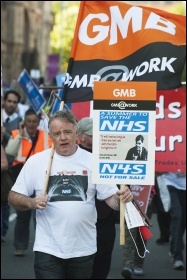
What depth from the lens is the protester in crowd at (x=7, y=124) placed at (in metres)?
13.5

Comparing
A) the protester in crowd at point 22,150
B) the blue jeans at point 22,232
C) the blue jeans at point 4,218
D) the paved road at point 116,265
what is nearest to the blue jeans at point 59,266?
the paved road at point 116,265

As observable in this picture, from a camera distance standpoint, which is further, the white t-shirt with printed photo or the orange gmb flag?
the orange gmb flag

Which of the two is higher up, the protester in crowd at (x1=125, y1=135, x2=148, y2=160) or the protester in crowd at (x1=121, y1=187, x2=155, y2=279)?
the protester in crowd at (x1=125, y1=135, x2=148, y2=160)

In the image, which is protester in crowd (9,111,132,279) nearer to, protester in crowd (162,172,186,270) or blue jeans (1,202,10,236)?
protester in crowd (162,172,186,270)

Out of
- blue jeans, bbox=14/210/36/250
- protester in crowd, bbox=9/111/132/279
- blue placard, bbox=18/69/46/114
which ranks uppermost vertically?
blue placard, bbox=18/69/46/114

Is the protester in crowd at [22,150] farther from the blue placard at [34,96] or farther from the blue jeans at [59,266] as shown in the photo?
the blue jeans at [59,266]

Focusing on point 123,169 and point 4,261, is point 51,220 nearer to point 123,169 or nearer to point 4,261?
point 123,169

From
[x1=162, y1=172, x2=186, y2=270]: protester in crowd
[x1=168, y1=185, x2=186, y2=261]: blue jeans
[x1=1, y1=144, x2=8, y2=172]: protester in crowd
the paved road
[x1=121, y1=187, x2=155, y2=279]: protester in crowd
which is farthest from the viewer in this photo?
[x1=1, y1=144, x2=8, y2=172]: protester in crowd

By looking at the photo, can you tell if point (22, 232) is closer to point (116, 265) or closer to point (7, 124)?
point (116, 265)

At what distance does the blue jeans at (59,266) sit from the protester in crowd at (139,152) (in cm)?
83

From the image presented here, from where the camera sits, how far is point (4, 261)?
11867mm

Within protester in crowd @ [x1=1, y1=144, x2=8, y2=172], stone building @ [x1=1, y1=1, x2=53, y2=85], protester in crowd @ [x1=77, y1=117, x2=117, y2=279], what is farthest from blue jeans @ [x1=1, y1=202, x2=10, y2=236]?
stone building @ [x1=1, y1=1, x2=53, y2=85]

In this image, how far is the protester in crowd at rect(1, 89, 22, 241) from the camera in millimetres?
13523

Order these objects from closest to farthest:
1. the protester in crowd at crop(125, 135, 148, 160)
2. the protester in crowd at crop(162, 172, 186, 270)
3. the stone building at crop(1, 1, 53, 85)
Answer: the protester in crowd at crop(125, 135, 148, 160) < the protester in crowd at crop(162, 172, 186, 270) < the stone building at crop(1, 1, 53, 85)
